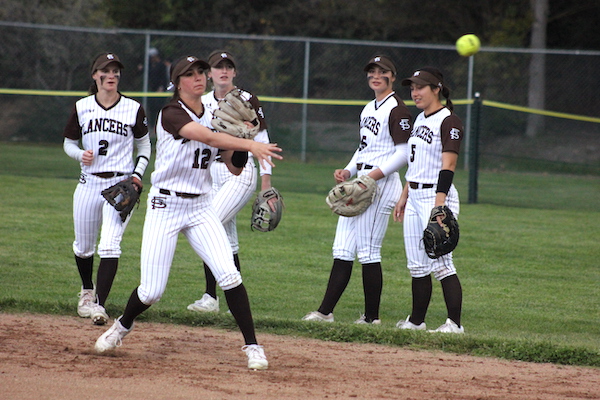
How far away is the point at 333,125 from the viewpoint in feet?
50.2

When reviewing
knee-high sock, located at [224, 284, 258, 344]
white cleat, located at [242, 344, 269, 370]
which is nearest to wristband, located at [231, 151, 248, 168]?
knee-high sock, located at [224, 284, 258, 344]

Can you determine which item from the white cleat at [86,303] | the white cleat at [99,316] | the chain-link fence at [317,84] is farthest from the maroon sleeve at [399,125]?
the chain-link fence at [317,84]

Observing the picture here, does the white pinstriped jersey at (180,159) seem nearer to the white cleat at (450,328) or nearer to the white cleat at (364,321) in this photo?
the white cleat at (364,321)

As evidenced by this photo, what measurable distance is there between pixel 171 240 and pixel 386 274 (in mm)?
3572

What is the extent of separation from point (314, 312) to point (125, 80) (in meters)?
12.3

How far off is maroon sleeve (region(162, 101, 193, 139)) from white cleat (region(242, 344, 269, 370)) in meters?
1.28

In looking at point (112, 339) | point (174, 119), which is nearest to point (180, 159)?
point (174, 119)

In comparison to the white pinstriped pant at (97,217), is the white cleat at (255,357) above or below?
below

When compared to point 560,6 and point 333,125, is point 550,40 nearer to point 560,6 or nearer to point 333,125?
point 560,6

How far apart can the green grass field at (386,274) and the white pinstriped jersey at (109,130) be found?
3.54ft

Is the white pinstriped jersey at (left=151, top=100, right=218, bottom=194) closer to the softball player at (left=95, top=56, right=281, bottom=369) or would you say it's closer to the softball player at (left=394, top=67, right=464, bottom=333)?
the softball player at (left=95, top=56, right=281, bottom=369)

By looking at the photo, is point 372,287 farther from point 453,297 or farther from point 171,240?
point 171,240

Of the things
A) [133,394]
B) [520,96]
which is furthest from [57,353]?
[520,96]

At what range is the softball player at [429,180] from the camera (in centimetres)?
530
